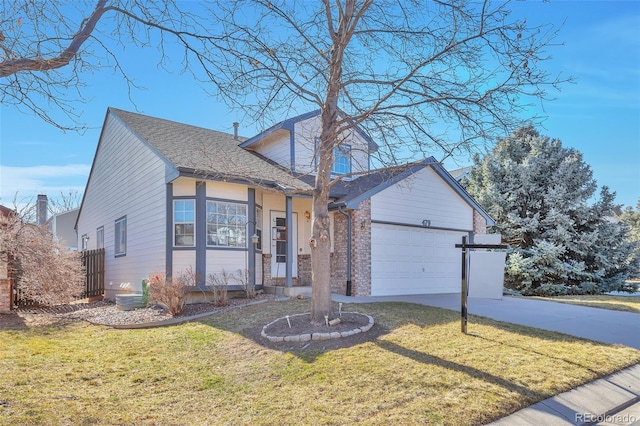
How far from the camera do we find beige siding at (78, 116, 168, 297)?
39.1 feet

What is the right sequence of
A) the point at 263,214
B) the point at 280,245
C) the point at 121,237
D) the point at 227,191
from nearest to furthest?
the point at 227,191 → the point at 263,214 → the point at 280,245 → the point at 121,237

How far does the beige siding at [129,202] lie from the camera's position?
39.1 ft

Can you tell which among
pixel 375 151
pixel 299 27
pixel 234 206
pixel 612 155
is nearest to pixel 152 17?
pixel 299 27

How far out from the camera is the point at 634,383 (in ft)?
18.7

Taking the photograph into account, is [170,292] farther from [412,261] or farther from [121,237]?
[412,261]

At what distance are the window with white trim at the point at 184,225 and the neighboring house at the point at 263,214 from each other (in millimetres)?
27

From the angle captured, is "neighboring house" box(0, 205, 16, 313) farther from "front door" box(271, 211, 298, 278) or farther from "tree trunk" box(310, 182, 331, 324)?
"tree trunk" box(310, 182, 331, 324)

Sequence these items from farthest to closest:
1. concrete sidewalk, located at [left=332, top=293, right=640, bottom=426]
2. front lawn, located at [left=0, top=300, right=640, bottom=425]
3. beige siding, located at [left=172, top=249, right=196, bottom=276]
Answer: beige siding, located at [left=172, top=249, right=196, bottom=276]
concrete sidewalk, located at [left=332, top=293, right=640, bottom=426]
front lawn, located at [left=0, top=300, right=640, bottom=425]

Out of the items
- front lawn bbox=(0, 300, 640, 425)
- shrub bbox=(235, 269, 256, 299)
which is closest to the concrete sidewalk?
front lawn bbox=(0, 300, 640, 425)

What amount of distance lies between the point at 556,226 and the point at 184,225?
49.6 ft

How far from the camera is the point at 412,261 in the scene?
13.8 metres

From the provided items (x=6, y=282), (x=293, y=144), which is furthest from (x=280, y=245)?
(x=6, y=282)

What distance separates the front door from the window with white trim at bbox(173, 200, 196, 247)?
283 centimetres

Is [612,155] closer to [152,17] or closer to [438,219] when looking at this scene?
[438,219]
